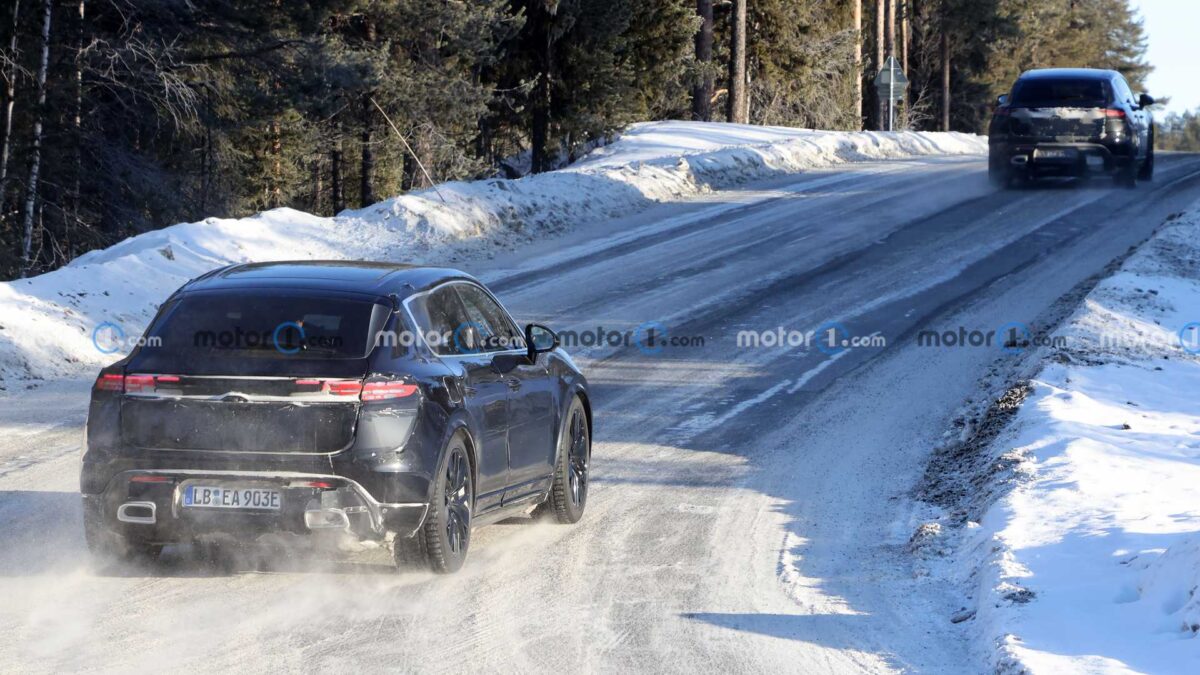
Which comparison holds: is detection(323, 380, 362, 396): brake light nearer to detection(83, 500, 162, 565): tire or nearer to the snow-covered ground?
detection(83, 500, 162, 565): tire

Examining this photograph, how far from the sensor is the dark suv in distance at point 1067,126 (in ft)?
82.9

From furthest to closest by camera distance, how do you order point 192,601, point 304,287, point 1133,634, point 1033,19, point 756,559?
1. point 1033,19
2. point 756,559
3. point 304,287
4. point 192,601
5. point 1133,634

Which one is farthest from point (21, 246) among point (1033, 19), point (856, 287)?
point (1033, 19)

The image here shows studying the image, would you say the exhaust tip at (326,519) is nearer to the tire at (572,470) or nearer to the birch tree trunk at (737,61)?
the tire at (572,470)

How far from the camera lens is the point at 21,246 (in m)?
25.6

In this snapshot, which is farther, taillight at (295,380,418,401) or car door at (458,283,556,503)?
car door at (458,283,556,503)

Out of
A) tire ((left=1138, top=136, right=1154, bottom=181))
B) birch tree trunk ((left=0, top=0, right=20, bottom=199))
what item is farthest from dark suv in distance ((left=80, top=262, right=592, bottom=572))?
tire ((left=1138, top=136, right=1154, bottom=181))

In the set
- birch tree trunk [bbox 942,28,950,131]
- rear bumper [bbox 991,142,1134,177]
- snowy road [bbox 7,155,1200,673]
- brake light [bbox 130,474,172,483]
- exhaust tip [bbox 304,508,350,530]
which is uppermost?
birch tree trunk [bbox 942,28,950,131]

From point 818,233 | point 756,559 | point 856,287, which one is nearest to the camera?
point 756,559

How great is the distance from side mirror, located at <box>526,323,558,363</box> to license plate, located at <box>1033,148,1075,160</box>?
63.2 ft

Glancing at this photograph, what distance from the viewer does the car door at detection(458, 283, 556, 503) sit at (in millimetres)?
7699

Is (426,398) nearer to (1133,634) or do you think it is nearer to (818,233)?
(1133,634)

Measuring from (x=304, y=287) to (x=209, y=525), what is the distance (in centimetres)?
125

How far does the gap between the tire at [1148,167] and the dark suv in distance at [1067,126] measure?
5.34ft
